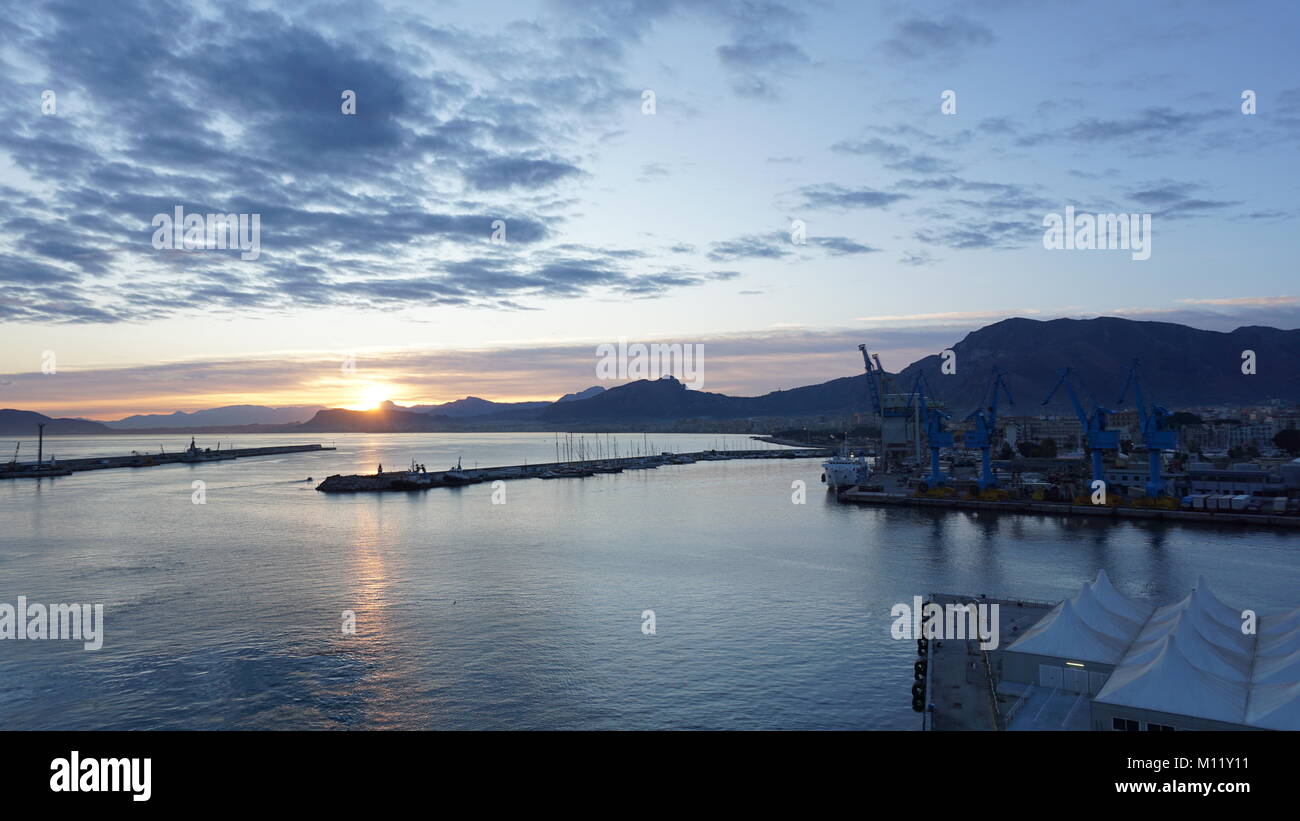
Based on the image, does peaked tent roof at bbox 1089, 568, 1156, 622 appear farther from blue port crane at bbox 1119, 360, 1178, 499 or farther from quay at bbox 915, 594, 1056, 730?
blue port crane at bbox 1119, 360, 1178, 499

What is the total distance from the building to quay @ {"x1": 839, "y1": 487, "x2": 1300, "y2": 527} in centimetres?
2146

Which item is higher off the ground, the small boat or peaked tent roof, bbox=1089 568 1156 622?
peaked tent roof, bbox=1089 568 1156 622

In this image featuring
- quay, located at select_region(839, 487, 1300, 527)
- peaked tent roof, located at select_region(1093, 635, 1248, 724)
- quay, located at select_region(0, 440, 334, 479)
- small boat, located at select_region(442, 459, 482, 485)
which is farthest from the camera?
quay, located at select_region(0, 440, 334, 479)

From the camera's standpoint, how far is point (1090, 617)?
34.2ft

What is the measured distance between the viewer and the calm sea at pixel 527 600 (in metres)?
10.7

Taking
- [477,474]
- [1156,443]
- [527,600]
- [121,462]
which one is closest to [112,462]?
[121,462]

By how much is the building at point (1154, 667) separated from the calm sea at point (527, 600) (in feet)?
5.81

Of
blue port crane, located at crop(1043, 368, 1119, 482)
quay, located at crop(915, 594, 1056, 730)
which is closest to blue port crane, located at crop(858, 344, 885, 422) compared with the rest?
blue port crane, located at crop(1043, 368, 1119, 482)

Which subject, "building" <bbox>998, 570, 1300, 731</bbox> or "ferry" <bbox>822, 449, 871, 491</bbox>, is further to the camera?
"ferry" <bbox>822, 449, 871, 491</bbox>

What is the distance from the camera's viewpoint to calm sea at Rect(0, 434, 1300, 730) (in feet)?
35.2

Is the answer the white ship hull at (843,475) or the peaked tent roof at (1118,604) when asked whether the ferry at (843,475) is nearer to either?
the white ship hull at (843,475)

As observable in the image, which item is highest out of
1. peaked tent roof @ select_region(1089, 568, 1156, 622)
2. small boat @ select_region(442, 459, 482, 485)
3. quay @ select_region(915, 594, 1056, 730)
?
peaked tent roof @ select_region(1089, 568, 1156, 622)

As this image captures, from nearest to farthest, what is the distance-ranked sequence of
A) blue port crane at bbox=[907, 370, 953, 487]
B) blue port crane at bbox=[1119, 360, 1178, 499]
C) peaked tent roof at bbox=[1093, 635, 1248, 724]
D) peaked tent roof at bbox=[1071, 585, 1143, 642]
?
peaked tent roof at bbox=[1093, 635, 1248, 724], peaked tent roof at bbox=[1071, 585, 1143, 642], blue port crane at bbox=[1119, 360, 1178, 499], blue port crane at bbox=[907, 370, 953, 487]
